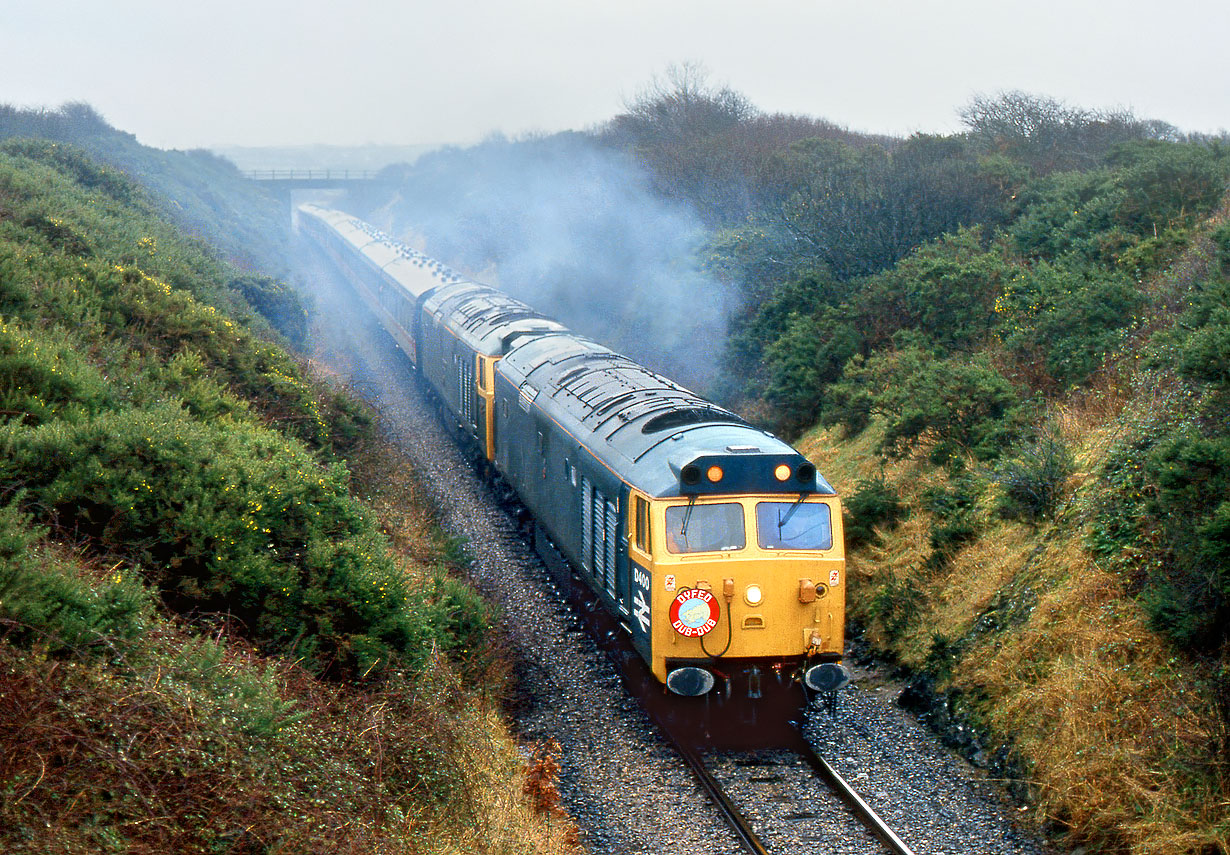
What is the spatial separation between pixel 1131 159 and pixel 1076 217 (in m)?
4.70

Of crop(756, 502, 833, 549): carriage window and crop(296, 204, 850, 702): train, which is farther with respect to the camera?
crop(756, 502, 833, 549): carriage window

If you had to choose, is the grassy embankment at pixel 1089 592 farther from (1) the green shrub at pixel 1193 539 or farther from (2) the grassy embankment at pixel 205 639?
(2) the grassy embankment at pixel 205 639

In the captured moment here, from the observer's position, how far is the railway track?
8547 mm

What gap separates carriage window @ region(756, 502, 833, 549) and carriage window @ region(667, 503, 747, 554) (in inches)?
8.2

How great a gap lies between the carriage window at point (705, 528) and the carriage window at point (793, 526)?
208 mm

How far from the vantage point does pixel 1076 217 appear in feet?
67.6

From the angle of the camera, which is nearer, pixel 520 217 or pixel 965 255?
pixel 965 255

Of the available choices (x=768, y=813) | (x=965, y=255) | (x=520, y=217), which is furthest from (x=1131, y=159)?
(x=520, y=217)

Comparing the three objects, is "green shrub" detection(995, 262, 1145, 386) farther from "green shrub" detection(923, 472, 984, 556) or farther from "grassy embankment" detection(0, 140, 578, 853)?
"grassy embankment" detection(0, 140, 578, 853)

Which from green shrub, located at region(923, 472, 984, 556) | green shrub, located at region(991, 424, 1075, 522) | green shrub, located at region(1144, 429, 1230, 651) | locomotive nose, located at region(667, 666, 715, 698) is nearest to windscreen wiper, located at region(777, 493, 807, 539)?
locomotive nose, located at region(667, 666, 715, 698)

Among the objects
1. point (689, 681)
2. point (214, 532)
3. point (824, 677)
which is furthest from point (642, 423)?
point (214, 532)

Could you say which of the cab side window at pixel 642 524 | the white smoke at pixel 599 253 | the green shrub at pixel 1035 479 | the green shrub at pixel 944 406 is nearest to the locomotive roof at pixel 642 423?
the cab side window at pixel 642 524

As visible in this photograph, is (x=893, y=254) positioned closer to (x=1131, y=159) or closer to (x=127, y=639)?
(x=1131, y=159)

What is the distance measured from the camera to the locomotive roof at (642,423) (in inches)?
397
